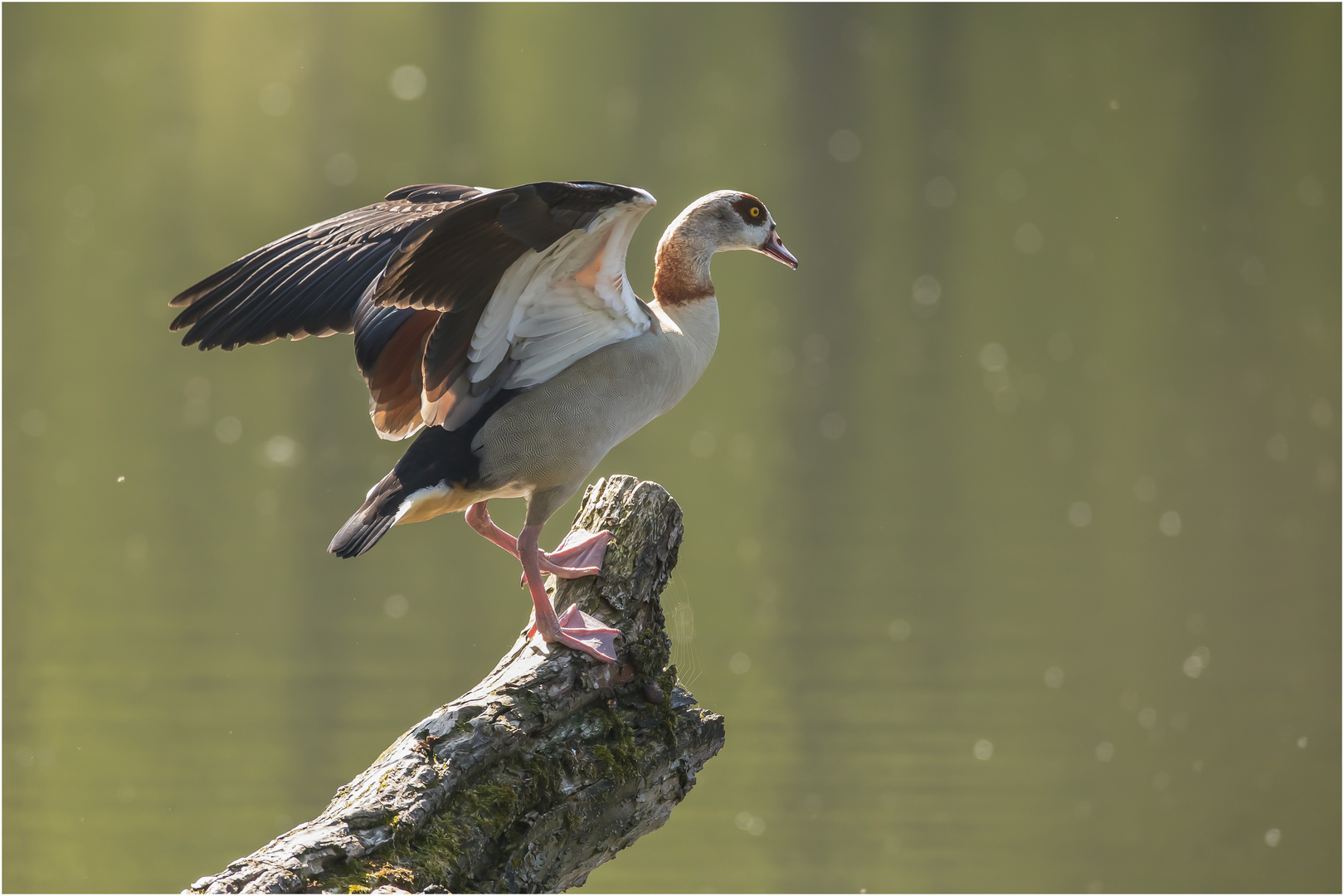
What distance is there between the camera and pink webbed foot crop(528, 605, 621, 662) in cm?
342

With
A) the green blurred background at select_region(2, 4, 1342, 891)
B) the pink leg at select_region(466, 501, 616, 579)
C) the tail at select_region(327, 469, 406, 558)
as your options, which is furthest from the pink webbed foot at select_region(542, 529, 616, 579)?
the green blurred background at select_region(2, 4, 1342, 891)

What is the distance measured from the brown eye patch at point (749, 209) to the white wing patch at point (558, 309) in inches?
29.6

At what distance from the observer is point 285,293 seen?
406cm

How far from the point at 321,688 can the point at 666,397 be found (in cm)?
474

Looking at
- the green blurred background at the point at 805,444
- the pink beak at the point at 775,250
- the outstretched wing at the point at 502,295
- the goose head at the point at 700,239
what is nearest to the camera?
the outstretched wing at the point at 502,295

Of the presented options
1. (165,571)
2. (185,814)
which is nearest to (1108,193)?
(165,571)

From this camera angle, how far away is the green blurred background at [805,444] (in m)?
7.14

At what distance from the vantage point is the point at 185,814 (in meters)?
6.89

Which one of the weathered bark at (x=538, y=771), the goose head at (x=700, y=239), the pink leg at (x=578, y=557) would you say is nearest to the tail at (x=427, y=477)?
the pink leg at (x=578, y=557)

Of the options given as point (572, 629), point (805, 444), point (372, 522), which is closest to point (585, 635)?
point (572, 629)

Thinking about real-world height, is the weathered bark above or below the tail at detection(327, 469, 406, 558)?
below

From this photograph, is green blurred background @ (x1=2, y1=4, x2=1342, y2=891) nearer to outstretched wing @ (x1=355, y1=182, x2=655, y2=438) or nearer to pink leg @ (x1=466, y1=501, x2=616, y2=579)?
pink leg @ (x1=466, y1=501, x2=616, y2=579)

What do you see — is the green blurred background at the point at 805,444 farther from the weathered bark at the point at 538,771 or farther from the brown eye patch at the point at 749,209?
the brown eye patch at the point at 749,209

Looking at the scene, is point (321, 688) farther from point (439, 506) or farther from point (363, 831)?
point (363, 831)
